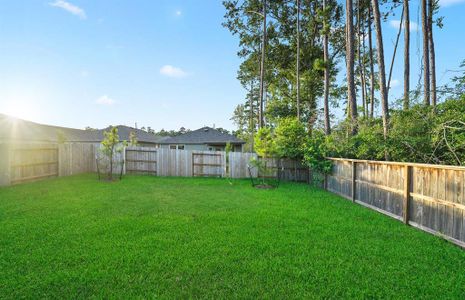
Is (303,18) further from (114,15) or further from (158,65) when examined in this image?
(114,15)

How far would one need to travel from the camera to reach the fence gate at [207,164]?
1204 cm

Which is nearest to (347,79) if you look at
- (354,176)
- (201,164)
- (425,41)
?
(425,41)

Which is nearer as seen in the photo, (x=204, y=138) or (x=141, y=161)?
(x=141, y=161)

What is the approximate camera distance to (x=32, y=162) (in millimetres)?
9469

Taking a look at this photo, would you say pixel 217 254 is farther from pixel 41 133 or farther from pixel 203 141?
pixel 41 133

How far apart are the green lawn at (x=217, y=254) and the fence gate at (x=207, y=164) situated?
6.55m

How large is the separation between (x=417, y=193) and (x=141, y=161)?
11984 millimetres

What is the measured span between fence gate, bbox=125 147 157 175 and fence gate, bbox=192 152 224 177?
2.30 m

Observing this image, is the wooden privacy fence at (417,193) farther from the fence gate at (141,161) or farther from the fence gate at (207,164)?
the fence gate at (141,161)

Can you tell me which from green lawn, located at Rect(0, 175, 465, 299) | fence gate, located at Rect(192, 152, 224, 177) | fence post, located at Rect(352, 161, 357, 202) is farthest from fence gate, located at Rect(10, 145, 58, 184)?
fence post, located at Rect(352, 161, 357, 202)

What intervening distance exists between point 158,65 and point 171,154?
195 inches

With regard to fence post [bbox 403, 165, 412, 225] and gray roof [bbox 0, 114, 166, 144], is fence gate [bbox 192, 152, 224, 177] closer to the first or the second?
gray roof [bbox 0, 114, 166, 144]

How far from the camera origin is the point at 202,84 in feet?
53.1

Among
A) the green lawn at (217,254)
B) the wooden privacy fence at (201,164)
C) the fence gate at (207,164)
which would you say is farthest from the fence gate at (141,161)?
the green lawn at (217,254)
